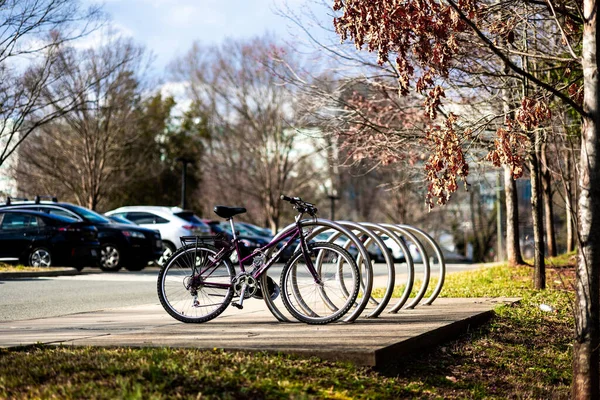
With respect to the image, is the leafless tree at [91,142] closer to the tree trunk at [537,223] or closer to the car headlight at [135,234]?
the car headlight at [135,234]

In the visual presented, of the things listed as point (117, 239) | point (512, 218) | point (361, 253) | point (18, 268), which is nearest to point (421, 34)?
point (361, 253)

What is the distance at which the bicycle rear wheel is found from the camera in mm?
7488

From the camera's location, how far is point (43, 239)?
61.5ft

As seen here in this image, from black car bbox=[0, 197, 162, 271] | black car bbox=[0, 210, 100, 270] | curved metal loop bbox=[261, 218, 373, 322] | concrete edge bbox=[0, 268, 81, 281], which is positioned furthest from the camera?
black car bbox=[0, 197, 162, 271]

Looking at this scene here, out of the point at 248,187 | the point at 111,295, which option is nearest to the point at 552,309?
the point at 111,295

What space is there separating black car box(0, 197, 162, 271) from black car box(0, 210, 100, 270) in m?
0.46

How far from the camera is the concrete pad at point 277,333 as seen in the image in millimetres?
5617

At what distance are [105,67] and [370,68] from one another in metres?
19.3

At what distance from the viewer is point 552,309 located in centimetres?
955

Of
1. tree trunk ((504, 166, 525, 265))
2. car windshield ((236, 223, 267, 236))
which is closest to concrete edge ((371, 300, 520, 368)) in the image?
tree trunk ((504, 166, 525, 265))

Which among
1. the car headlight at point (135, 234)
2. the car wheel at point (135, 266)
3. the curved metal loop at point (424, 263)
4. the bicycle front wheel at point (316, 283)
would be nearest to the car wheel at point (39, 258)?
the car headlight at point (135, 234)

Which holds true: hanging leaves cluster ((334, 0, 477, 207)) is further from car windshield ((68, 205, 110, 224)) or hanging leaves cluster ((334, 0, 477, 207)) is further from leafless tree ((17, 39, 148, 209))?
leafless tree ((17, 39, 148, 209))

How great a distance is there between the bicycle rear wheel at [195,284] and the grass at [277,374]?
70.7 inches

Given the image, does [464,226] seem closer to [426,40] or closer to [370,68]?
[370,68]
